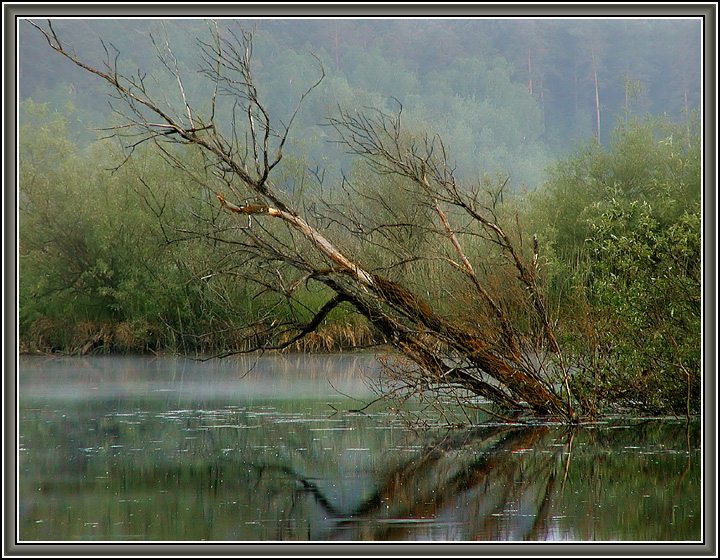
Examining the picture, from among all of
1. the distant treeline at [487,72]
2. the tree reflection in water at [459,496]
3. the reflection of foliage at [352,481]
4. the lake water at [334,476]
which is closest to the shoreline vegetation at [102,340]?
the lake water at [334,476]

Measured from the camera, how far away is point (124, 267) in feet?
75.2

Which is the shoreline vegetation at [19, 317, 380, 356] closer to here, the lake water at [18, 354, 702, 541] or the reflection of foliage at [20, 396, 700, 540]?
the lake water at [18, 354, 702, 541]

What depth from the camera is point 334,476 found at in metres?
8.12

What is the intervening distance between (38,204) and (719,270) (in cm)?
1885

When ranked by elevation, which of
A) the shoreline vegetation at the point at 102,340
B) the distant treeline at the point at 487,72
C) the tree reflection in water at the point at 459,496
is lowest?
the tree reflection in water at the point at 459,496

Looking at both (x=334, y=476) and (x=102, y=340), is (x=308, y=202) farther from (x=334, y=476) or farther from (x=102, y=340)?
(x=334, y=476)

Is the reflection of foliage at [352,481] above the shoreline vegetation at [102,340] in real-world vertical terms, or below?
below

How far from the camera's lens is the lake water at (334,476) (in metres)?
6.50

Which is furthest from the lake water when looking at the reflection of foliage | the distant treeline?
the distant treeline

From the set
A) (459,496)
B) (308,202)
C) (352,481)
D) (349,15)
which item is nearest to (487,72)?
(308,202)

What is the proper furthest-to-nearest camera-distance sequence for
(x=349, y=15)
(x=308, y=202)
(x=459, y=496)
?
(x=308, y=202) < (x=459, y=496) < (x=349, y=15)

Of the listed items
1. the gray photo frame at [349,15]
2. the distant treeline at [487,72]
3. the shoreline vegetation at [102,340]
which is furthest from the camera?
the distant treeline at [487,72]

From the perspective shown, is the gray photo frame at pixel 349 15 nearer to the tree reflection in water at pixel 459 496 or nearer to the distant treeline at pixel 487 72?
the tree reflection in water at pixel 459 496

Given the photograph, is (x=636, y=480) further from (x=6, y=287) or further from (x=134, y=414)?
(x=134, y=414)
